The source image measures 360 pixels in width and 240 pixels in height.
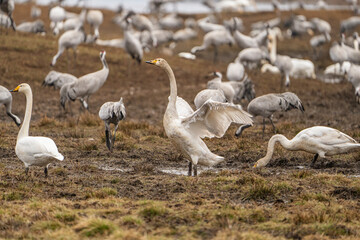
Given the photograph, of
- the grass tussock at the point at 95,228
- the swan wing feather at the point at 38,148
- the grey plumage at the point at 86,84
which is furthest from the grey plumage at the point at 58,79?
the grass tussock at the point at 95,228

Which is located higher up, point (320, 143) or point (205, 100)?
point (320, 143)

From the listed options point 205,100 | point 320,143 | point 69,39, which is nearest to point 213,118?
point 320,143

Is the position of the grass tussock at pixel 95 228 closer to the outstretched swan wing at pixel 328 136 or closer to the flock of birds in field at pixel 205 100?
the flock of birds in field at pixel 205 100

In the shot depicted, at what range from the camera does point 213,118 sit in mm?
8891

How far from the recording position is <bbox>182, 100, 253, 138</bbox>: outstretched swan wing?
28.1 feet

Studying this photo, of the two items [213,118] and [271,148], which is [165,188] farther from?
[271,148]

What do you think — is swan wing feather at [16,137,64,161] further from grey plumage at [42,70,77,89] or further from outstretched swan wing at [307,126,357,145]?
grey plumage at [42,70,77,89]

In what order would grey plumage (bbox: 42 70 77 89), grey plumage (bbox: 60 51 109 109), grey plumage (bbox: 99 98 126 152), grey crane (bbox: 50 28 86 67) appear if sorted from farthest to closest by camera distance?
grey crane (bbox: 50 28 86 67) < grey plumage (bbox: 42 70 77 89) < grey plumage (bbox: 60 51 109 109) < grey plumage (bbox: 99 98 126 152)

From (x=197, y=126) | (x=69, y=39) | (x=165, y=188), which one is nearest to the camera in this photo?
(x=165, y=188)

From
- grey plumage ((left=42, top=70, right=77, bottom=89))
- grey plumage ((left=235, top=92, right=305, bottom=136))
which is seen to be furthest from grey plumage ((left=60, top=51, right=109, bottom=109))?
grey plumage ((left=235, top=92, right=305, bottom=136))

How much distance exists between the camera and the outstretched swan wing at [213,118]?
8.56 meters

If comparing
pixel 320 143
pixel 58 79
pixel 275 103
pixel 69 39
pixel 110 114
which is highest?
pixel 320 143

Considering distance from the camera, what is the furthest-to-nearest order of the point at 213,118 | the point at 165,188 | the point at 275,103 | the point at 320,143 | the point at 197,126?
the point at 275,103 → the point at 320,143 → the point at 197,126 → the point at 213,118 → the point at 165,188

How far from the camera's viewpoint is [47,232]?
6098 millimetres
